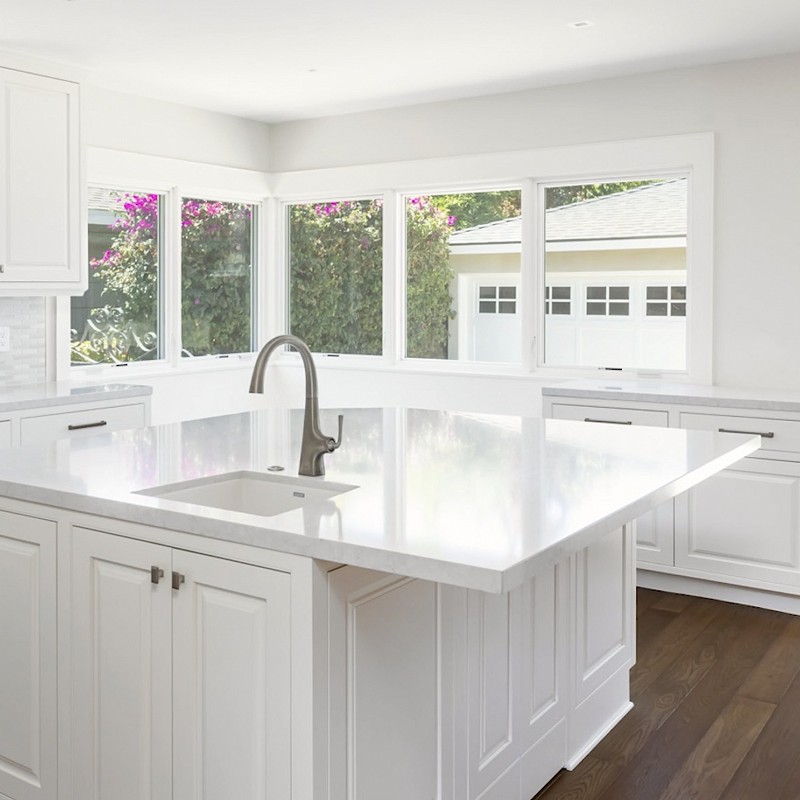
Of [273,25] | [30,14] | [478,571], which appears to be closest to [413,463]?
[478,571]

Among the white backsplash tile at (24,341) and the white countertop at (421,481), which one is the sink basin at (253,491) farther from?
the white backsplash tile at (24,341)

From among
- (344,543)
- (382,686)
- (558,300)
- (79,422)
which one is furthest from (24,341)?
(344,543)

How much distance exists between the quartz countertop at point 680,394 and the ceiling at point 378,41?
1.56 m

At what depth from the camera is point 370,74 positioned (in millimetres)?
4934

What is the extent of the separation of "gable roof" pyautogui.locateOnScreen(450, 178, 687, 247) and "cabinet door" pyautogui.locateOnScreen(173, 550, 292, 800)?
378cm

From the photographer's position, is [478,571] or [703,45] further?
[703,45]

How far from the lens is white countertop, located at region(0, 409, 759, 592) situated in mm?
1675

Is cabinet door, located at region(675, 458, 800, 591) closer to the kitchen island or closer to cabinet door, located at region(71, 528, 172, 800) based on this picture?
the kitchen island

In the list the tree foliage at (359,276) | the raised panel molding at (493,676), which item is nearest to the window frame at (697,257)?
the tree foliage at (359,276)

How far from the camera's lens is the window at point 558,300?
535 centimetres

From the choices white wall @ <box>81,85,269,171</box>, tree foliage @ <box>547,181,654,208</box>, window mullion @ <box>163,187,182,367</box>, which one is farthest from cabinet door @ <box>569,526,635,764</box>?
window mullion @ <box>163,187,182,367</box>

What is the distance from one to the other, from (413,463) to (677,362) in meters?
2.91

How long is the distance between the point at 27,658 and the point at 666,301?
376 cm

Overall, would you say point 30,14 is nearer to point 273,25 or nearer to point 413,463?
point 273,25
